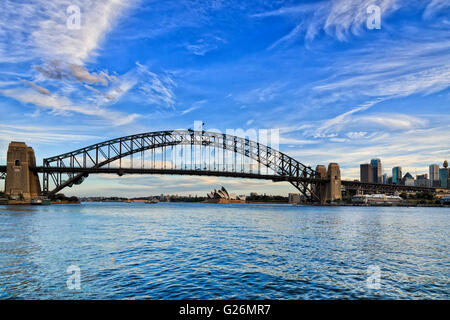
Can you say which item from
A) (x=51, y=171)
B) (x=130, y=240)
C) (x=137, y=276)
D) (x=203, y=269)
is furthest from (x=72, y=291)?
(x=51, y=171)

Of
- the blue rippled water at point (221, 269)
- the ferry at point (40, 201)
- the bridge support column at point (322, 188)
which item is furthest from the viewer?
the bridge support column at point (322, 188)

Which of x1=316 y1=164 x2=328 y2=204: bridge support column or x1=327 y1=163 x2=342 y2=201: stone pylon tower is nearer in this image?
x1=327 y1=163 x2=342 y2=201: stone pylon tower

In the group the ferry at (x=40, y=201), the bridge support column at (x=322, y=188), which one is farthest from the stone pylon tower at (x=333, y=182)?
the ferry at (x=40, y=201)

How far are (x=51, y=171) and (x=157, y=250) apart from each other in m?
84.1

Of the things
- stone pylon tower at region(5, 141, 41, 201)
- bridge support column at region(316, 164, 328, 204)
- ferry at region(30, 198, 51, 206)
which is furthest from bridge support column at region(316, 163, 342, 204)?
stone pylon tower at region(5, 141, 41, 201)

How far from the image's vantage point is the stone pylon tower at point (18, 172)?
84.4 meters

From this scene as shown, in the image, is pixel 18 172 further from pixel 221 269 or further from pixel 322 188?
pixel 322 188

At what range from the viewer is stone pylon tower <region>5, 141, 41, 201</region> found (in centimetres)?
8444

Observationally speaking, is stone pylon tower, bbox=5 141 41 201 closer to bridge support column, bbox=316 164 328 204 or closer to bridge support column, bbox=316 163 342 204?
bridge support column, bbox=316 164 328 204

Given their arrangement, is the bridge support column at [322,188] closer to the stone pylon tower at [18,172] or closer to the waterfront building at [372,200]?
the waterfront building at [372,200]

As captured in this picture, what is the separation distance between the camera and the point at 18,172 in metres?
85.1

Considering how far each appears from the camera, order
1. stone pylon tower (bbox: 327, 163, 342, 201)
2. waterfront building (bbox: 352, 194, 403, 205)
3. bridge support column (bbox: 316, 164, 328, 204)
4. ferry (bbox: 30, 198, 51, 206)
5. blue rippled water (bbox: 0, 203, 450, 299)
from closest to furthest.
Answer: blue rippled water (bbox: 0, 203, 450, 299) < ferry (bbox: 30, 198, 51, 206) < stone pylon tower (bbox: 327, 163, 342, 201) < bridge support column (bbox: 316, 164, 328, 204) < waterfront building (bbox: 352, 194, 403, 205)
